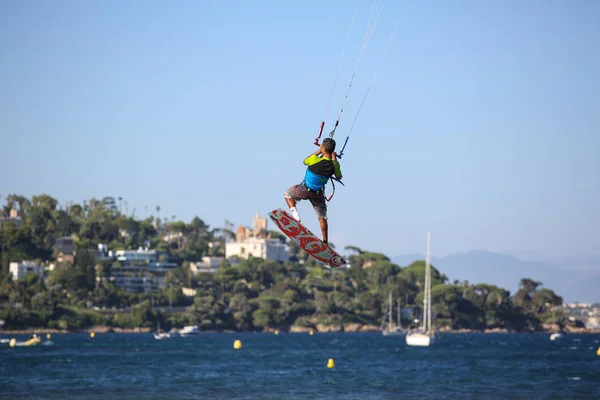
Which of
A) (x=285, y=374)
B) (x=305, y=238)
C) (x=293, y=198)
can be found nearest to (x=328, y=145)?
(x=293, y=198)

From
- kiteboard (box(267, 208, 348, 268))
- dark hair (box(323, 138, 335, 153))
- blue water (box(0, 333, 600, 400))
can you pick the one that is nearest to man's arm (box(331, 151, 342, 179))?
dark hair (box(323, 138, 335, 153))

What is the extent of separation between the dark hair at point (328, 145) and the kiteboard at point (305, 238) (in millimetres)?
3131

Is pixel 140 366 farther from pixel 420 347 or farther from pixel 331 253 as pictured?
pixel 331 253

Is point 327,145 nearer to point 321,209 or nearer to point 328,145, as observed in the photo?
point 328,145

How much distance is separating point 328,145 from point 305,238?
3.72m

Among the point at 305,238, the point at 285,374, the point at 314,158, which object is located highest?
the point at 314,158

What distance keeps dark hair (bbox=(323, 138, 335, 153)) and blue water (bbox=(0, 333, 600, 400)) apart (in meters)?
45.0

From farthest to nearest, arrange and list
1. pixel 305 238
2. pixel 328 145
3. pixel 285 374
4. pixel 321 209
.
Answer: pixel 285 374 → pixel 305 238 → pixel 321 209 → pixel 328 145

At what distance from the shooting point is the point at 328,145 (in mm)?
25406

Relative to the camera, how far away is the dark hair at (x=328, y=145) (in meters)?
25.4

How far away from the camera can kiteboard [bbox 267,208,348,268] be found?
28.0 m

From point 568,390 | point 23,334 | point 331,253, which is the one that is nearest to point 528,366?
point 568,390

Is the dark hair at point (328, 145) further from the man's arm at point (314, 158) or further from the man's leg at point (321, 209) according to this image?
the man's leg at point (321, 209)

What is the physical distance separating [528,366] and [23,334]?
11852cm
